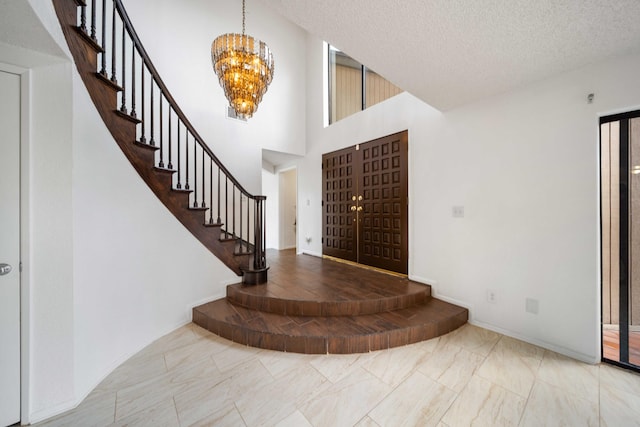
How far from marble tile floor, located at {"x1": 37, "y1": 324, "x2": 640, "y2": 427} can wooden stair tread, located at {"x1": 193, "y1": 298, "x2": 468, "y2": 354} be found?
0.08 meters

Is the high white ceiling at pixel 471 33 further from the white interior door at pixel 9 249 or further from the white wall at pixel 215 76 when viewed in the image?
the white wall at pixel 215 76

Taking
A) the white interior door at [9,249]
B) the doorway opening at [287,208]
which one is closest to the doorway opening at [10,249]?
the white interior door at [9,249]

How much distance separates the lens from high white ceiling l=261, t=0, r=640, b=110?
135 cm

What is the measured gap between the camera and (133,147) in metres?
2.10

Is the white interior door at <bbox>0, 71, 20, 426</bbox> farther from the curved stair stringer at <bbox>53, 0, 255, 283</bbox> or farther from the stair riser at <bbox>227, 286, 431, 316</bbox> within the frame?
the stair riser at <bbox>227, 286, 431, 316</bbox>

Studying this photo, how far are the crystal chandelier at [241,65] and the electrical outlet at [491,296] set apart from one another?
336 cm

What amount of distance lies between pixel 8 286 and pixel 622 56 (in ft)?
14.9

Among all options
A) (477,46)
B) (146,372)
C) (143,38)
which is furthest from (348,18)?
(143,38)

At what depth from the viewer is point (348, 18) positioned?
4.64 feet

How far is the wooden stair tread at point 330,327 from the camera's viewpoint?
2.04 m

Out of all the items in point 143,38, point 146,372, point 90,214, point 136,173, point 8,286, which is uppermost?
point 143,38

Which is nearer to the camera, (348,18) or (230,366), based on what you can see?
(348,18)

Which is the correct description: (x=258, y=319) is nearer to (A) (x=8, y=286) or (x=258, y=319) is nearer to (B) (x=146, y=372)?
(B) (x=146, y=372)

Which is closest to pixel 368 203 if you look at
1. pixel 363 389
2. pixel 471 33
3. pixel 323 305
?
pixel 323 305
